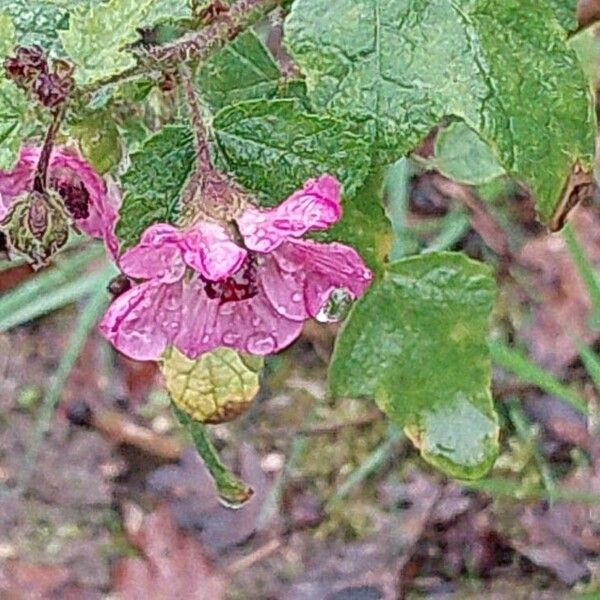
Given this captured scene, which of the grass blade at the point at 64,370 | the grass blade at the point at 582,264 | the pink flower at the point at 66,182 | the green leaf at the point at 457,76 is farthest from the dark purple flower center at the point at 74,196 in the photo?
the grass blade at the point at 64,370

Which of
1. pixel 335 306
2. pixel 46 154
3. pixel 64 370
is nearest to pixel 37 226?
pixel 46 154

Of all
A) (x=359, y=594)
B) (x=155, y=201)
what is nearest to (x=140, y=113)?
(x=155, y=201)

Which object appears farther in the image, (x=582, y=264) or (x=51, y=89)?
(x=582, y=264)

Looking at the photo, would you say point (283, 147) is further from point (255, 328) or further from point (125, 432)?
point (125, 432)

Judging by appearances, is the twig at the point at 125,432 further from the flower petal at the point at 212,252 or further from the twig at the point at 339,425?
the flower petal at the point at 212,252

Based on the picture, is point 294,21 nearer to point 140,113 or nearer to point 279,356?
point 140,113
